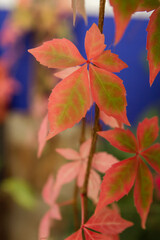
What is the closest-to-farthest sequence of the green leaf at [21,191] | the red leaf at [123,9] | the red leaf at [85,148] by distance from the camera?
the red leaf at [123,9]
the red leaf at [85,148]
the green leaf at [21,191]

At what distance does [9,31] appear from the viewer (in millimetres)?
1838

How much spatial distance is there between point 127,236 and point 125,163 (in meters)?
0.72

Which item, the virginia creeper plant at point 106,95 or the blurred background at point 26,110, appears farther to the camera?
the blurred background at point 26,110

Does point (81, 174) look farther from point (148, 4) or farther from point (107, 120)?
point (148, 4)

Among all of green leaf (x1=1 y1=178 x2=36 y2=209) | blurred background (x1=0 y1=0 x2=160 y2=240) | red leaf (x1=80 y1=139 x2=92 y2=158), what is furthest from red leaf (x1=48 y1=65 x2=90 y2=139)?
green leaf (x1=1 y1=178 x2=36 y2=209)

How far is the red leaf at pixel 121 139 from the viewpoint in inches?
11.1

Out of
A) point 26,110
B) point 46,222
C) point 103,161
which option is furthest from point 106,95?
point 26,110

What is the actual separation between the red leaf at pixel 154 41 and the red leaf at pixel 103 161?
120 millimetres

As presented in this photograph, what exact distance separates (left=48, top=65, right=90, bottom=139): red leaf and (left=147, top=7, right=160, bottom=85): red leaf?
0.22ft

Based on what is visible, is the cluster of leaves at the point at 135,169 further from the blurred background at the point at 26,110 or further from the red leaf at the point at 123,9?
the blurred background at the point at 26,110

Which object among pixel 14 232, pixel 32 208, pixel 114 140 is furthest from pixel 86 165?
pixel 14 232

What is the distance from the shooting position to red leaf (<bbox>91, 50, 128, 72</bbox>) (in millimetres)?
260

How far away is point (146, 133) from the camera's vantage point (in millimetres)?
303

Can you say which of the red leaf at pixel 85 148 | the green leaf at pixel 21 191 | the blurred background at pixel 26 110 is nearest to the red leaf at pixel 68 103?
the red leaf at pixel 85 148
